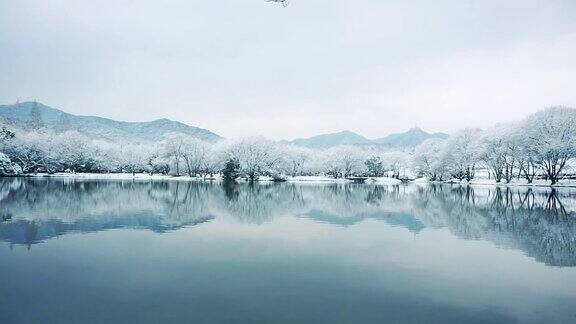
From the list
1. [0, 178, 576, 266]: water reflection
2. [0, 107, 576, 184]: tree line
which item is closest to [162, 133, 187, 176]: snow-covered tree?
[0, 107, 576, 184]: tree line

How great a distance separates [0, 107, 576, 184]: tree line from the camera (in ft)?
214

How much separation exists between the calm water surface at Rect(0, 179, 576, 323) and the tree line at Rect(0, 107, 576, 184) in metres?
51.7

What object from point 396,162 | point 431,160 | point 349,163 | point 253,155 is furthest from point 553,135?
point 396,162

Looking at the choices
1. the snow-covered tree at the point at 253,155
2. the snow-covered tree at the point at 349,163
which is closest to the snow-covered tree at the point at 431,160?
the snow-covered tree at the point at 349,163

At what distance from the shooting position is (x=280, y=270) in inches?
463

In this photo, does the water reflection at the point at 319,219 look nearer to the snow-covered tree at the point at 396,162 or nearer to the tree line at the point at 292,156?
the tree line at the point at 292,156

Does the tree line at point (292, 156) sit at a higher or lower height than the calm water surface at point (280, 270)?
higher

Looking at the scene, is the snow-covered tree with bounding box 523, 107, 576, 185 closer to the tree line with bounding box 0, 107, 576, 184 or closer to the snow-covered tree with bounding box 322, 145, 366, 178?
the tree line with bounding box 0, 107, 576, 184

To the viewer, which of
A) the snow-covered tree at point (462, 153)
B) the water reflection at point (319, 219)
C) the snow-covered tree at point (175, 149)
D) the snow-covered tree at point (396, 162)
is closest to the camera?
the water reflection at point (319, 219)

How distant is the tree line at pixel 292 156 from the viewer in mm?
65238

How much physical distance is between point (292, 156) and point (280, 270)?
115 meters

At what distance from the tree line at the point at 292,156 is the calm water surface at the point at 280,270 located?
51736mm

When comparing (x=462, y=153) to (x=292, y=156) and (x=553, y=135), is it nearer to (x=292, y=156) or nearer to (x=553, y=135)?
(x=553, y=135)

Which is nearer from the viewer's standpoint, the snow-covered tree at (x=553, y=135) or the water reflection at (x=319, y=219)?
the water reflection at (x=319, y=219)
